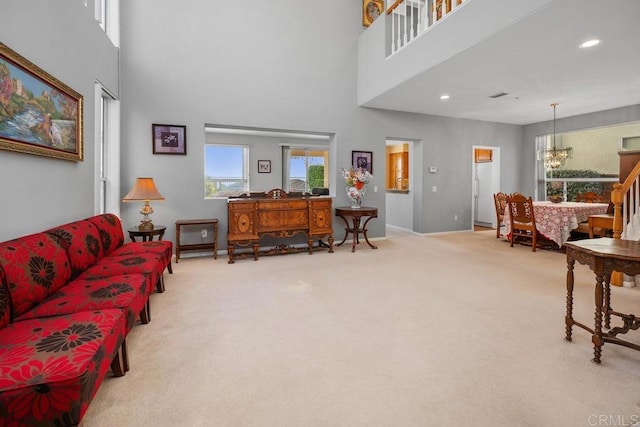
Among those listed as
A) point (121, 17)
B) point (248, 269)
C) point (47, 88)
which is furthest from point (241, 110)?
point (47, 88)

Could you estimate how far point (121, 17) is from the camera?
4.49 meters

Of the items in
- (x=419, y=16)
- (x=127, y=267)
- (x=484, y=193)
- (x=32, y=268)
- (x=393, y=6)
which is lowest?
(x=127, y=267)

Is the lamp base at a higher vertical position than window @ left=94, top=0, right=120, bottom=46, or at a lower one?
lower

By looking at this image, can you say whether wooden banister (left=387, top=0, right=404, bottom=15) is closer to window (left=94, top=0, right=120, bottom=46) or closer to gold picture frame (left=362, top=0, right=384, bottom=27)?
gold picture frame (left=362, top=0, right=384, bottom=27)

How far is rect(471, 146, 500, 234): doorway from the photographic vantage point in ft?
25.5

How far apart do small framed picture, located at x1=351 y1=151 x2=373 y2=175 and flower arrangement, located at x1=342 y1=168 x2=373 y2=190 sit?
30cm

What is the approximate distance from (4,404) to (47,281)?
1.10 meters

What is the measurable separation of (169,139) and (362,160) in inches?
129

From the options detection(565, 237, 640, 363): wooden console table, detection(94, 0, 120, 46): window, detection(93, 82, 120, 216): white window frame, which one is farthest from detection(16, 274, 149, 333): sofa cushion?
detection(94, 0, 120, 46): window

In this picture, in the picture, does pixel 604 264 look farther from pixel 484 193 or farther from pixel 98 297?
pixel 484 193

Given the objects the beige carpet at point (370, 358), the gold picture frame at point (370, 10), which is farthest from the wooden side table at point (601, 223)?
the gold picture frame at point (370, 10)

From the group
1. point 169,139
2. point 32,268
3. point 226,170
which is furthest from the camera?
point 226,170

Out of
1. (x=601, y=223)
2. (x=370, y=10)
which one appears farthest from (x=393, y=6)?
(x=601, y=223)

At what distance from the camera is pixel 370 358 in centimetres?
202
